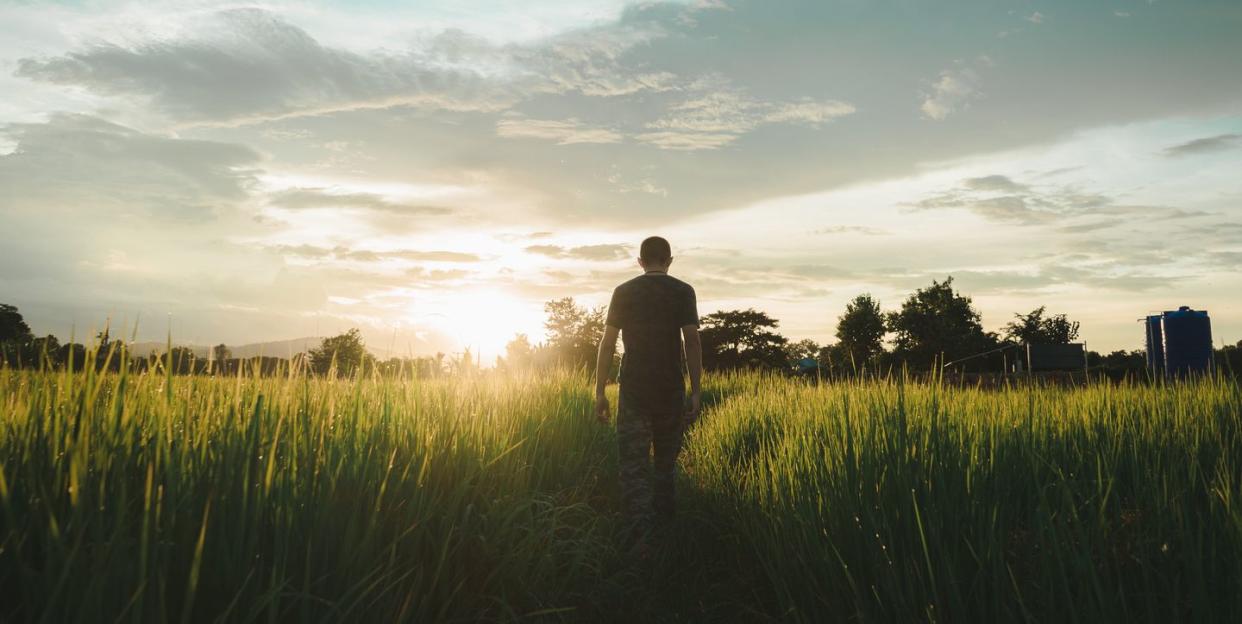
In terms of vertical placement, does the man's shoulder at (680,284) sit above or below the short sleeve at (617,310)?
above

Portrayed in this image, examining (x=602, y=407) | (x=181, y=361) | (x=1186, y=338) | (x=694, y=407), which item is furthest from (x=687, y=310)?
(x=1186, y=338)

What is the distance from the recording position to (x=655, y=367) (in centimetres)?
563

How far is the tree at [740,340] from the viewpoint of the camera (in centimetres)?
6706

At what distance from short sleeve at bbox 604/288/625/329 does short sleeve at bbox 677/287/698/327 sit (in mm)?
488

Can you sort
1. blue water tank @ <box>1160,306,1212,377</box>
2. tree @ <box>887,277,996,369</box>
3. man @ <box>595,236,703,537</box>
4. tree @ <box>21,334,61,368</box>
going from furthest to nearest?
tree @ <box>887,277,996,369</box>
blue water tank @ <box>1160,306,1212,377</box>
man @ <box>595,236,703,537</box>
tree @ <box>21,334,61,368</box>

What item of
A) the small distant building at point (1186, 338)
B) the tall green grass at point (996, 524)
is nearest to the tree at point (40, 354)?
the tall green grass at point (996, 524)

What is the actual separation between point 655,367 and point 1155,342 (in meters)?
18.0

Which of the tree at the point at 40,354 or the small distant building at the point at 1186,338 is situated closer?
the tree at the point at 40,354

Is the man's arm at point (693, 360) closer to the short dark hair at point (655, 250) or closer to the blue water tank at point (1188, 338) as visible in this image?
the short dark hair at point (655, 250)

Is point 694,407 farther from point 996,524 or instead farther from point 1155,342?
point 1155,342

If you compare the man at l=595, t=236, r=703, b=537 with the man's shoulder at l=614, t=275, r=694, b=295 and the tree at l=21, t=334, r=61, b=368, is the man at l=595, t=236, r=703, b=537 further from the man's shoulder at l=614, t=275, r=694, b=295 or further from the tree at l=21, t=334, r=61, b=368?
the tree at l=21, t=334, r=61, b=368

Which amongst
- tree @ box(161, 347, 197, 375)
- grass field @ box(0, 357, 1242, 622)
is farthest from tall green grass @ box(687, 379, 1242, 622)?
tree @ box(161, 347, 197, 375)

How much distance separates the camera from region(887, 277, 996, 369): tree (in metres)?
60.5

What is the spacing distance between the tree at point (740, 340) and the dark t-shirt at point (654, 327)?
59453mm
